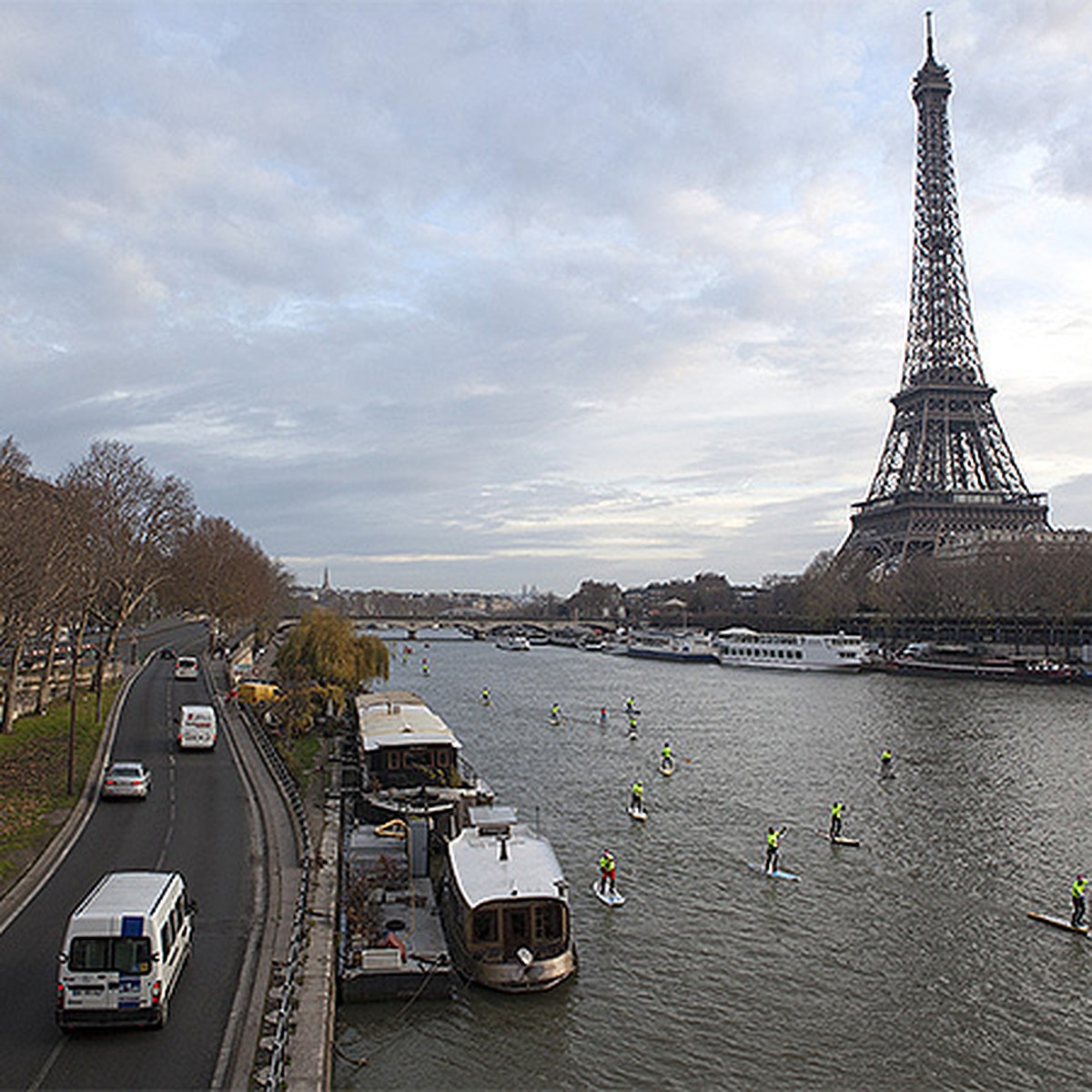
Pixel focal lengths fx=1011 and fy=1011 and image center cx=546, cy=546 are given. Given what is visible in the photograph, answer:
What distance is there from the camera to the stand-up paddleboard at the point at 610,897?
Result: 28922 millimetres

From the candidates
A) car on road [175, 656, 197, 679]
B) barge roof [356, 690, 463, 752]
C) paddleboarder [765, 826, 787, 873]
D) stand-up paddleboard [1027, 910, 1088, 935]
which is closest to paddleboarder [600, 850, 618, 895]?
paddleboarder [765, 826, 787, 873]

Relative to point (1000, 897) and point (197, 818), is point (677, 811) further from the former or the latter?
point (197, 818)

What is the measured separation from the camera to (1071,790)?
150ft

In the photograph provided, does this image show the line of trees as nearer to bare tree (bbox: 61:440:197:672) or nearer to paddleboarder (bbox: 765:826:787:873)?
bare tree (bbox: 61:440:197:672)

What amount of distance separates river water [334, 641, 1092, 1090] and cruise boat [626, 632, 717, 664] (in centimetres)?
7601

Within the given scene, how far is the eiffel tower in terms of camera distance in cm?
15012

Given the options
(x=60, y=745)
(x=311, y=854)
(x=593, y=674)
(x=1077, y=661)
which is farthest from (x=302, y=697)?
(x=1077, y=661)

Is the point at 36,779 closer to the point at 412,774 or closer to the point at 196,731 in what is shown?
the point at 196,731

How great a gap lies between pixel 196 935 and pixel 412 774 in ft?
52.4

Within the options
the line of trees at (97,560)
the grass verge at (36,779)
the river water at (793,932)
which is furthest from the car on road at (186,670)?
the river water at (793,932)

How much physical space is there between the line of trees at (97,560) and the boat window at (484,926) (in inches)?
827

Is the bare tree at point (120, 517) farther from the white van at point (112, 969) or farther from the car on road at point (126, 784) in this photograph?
the white van at point (112, 969)

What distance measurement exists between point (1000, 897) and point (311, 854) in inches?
815

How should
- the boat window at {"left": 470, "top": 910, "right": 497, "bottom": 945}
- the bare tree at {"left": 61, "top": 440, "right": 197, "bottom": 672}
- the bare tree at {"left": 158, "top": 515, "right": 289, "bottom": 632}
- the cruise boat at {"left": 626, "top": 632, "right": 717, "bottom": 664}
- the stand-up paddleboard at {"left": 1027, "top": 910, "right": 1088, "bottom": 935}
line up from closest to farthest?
1. the boat window at {"left": 470, "top": 910, "right": 497, "bottom": 945}
2. the stand-up paddleboard at {"left": 1027, "top": 910, "right": 1088, "bottom": 935}
3. the bare tree at {"left": 61, "top": 440, "right": 197, "bottom": 672}
4. the bare tree at {"left": 158, "top": 515, "right": 289, "bottom": 632}
5. the cruise boat at {"left": 626, "top": 632, "right": 717, "bottom": 664}
